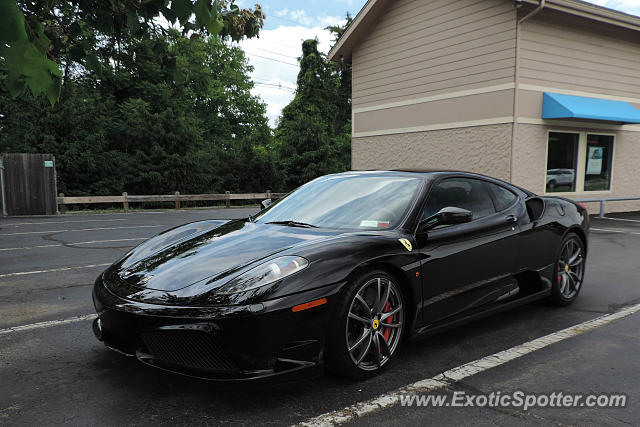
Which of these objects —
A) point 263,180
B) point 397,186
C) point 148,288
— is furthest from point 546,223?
point 263,180

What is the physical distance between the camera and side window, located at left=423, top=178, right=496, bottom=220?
146 inches

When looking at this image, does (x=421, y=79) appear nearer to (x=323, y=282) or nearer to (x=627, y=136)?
(x=627, y=136)

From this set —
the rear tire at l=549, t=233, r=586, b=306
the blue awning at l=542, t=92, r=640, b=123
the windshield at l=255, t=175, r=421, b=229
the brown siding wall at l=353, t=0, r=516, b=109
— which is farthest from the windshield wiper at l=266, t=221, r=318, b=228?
the blue awning at l=542, t=92, r=640, b=123

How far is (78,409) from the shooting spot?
2605 mm

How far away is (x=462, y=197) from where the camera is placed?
3936 mm

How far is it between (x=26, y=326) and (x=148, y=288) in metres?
1.93

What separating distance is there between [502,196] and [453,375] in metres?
1.84

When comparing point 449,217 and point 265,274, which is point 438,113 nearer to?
point 449,217

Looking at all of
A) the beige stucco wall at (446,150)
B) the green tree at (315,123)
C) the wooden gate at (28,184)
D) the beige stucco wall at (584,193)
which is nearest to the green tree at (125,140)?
the green tree at (315,123)

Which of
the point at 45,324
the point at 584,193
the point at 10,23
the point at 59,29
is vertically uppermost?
the point at 59,29

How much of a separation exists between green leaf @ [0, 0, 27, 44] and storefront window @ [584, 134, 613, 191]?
14.5m

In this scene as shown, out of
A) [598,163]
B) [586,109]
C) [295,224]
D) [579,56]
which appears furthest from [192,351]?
[598,163]

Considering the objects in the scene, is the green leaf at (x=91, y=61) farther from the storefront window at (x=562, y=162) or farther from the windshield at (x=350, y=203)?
the storefront window at (x=562, y=162)

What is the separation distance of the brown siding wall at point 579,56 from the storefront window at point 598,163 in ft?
4.49
